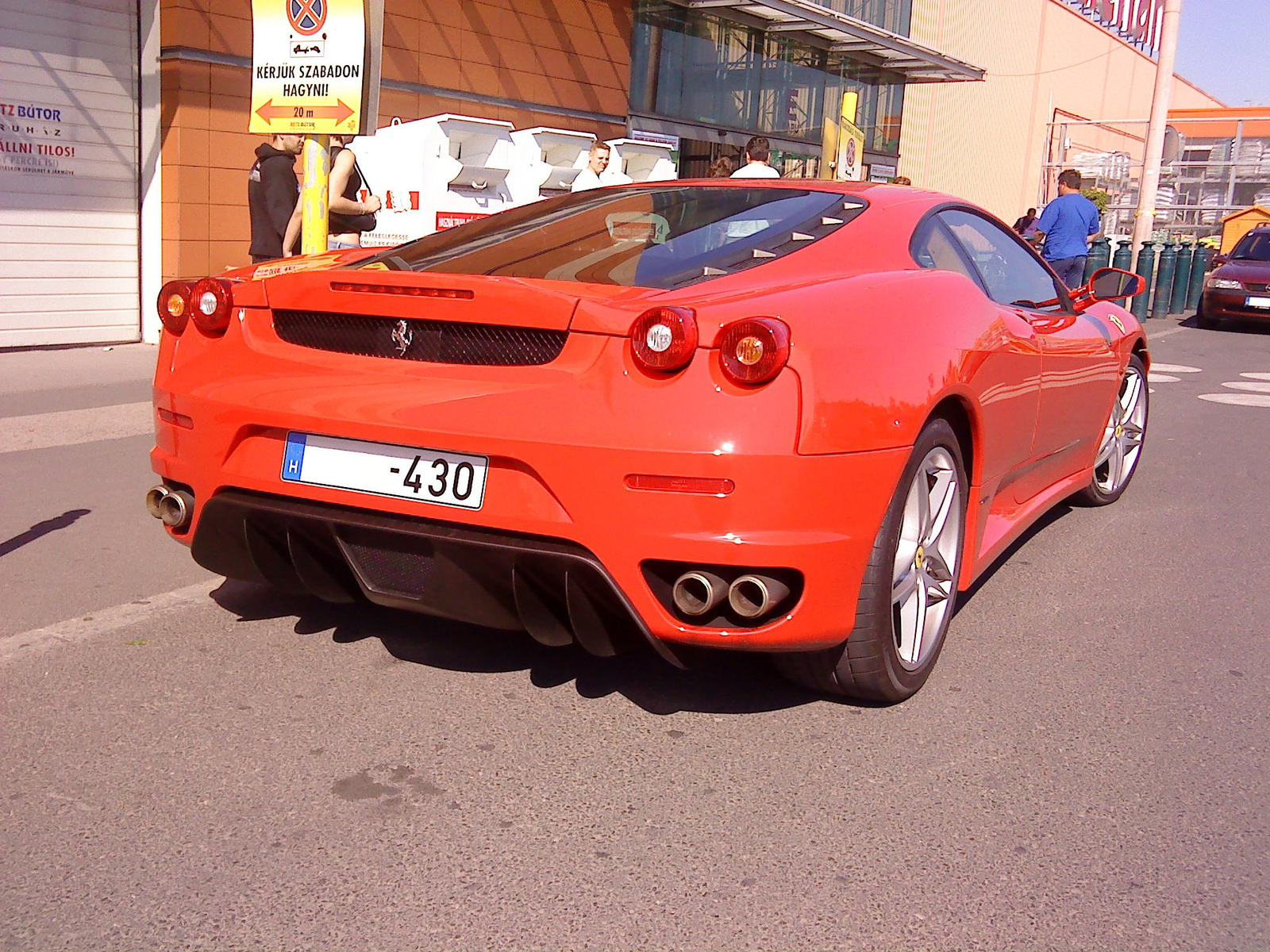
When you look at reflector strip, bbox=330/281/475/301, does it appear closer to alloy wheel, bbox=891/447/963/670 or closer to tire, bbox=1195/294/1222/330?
alloy wheel, bbox=891/447/963/670

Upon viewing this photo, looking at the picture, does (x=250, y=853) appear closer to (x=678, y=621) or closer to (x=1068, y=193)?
(x=678, y=621)

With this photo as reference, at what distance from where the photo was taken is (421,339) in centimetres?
295

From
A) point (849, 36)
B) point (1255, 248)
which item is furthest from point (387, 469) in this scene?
point (1255, 248)

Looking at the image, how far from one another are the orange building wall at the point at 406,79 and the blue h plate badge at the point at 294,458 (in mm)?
9181

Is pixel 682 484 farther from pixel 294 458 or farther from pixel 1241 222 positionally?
pixel 1241 222

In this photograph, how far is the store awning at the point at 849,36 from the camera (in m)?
18.0

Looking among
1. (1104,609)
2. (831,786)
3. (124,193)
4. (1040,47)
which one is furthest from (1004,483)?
(1040,47)

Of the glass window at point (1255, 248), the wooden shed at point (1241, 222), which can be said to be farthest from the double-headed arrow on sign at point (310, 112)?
the wooden shed at point (1241, 222)

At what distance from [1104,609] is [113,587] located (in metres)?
3.24

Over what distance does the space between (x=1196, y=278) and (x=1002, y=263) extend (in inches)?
779

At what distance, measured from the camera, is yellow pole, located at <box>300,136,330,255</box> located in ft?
24.3

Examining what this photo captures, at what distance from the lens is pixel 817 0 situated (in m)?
22.3

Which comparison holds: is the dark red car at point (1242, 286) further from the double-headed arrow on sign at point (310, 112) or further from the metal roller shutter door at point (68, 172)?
the double-headed arrow on sign at point (310, 112)

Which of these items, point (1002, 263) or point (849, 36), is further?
point (849, 36)
